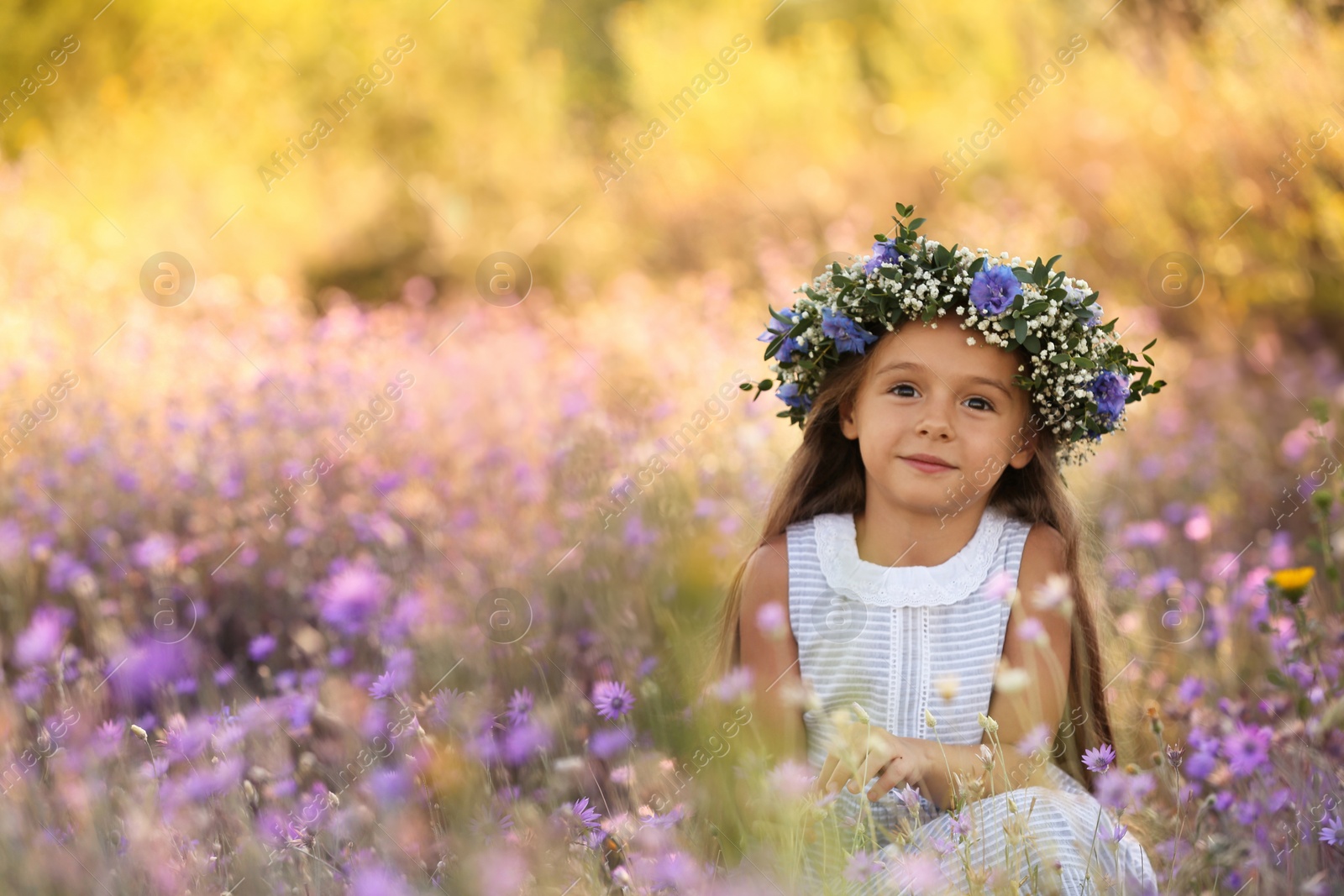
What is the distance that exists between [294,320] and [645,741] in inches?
155

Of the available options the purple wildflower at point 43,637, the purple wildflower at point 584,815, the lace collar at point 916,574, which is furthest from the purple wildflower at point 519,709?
the purple wildflower at point 43,637

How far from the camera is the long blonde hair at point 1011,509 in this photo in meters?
2.10

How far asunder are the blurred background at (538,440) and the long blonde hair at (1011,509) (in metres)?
0.13

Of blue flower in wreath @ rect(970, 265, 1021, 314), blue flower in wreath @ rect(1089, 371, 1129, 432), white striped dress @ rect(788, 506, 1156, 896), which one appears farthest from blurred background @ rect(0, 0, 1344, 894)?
blue flower in wreath @ rect(970, 265, 1021, 314)

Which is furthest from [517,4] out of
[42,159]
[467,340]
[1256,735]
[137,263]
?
[1256,735]

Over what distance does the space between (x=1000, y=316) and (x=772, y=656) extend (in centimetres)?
70

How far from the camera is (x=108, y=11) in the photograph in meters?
10.8

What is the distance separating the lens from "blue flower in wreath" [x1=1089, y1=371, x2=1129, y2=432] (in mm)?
2049

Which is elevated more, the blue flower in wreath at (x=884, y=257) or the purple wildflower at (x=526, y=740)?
the blue flower in wreath at (x=884, y=257)

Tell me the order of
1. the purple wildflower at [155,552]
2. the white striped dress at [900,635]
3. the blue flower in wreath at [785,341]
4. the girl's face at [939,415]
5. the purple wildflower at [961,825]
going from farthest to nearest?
the purple wildflower at [155,552] < the blue flower in wreath at [785,341] < the white striped dress at [900,635] < the girl's face at [939,415] < the purple wildflower at [961,825]

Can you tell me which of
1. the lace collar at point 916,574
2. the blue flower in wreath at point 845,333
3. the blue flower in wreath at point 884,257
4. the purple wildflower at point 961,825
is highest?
the blue flower in wreath at point 884,257

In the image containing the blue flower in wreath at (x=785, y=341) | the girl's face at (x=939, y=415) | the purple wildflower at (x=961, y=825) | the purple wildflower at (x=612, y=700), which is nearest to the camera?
the purple wildflower at (x=961, y=825)

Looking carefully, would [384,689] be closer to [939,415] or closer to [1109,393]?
[939,415]

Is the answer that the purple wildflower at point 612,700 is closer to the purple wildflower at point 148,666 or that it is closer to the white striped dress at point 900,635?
the white striped dress at point 900,635
